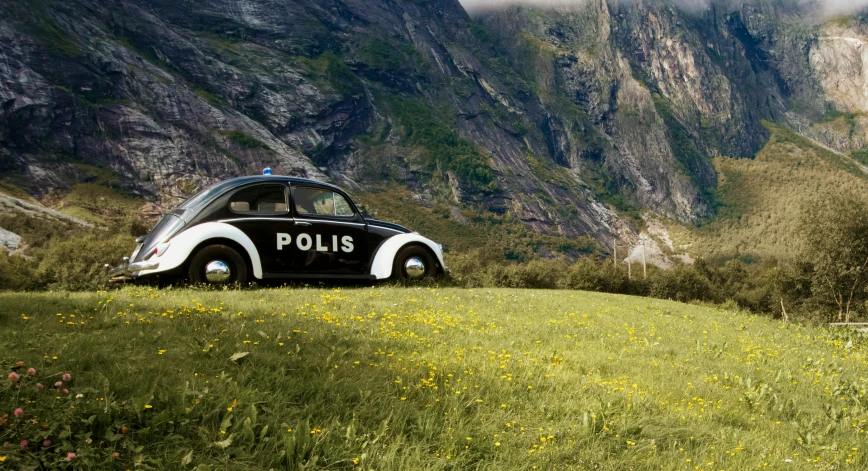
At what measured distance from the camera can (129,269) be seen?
1191 centimetres

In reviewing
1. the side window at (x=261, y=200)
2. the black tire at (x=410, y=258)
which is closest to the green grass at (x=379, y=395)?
the side window at (x=261, y=200)

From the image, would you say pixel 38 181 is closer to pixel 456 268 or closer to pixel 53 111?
pixel 53 111

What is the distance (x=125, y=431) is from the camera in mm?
4039

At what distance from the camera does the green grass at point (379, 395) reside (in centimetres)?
420

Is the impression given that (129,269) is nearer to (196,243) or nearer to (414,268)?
(196,243)

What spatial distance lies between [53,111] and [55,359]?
20638cm

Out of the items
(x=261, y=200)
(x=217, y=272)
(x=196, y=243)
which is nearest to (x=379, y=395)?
(x=217, y=272)

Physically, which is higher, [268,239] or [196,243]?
[268,239]

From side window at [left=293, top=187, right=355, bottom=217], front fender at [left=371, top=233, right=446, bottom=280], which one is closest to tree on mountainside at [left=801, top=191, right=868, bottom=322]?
front fender at [left=371, top=233, right=446, bottom=280]

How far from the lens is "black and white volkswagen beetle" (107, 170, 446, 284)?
1179 cm

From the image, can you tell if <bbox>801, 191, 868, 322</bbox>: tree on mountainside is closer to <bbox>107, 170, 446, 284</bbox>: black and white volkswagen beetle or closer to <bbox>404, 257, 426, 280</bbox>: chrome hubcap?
<bbox>404, 257, 426, 280</bbox>: chrome hubcap

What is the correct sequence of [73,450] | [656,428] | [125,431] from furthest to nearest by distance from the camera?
1. [656,428]
2. [125,431]
3. [73,450]

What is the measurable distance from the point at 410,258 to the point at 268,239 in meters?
4.26

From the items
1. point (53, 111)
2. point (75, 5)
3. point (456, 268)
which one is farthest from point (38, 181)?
point (456, 268)
